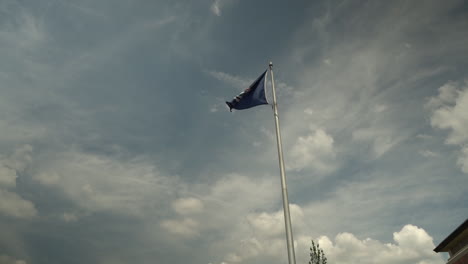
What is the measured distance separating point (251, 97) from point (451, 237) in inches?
757

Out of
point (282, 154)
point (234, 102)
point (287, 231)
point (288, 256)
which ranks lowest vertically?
point (288, 256)

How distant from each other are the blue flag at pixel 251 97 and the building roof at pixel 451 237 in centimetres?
1632

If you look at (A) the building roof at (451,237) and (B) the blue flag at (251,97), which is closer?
(B) the blue flag at (251,97)

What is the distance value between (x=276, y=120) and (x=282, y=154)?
2150 mm

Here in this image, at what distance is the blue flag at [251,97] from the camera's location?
17109 millimetres

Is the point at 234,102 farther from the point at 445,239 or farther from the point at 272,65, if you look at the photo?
the point at 445,239

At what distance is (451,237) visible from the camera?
74.6 ft

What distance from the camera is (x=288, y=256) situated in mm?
11844

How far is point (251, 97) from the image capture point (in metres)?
17.4

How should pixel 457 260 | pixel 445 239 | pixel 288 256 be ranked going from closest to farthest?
pixel 288 256 < pixel 457 260 < pixel 445 239

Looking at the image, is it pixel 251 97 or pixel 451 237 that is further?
pixel 451 237

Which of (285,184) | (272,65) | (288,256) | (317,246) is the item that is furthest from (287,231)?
(317,246)

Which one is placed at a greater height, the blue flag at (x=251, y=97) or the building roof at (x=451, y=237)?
the blue flag at (x=251, y=97)

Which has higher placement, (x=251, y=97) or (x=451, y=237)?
(x=251, y=97)
